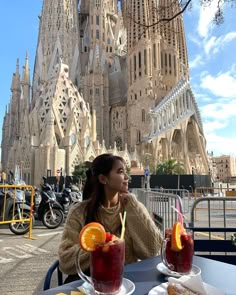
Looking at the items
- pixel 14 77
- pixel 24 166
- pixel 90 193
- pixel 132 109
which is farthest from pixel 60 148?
pixel 90 193

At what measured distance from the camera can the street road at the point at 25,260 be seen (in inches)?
143

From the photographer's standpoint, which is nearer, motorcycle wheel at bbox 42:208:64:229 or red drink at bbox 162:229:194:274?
red drink at bbox 162:229:194:274

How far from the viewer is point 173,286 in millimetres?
1152

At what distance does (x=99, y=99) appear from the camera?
157 feet

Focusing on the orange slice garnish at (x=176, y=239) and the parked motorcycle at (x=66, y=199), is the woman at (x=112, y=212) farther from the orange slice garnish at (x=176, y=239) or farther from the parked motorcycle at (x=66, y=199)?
the parked motorcycle at (x=66, y=199)

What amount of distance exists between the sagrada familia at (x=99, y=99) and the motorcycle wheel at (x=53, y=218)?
2820 cm

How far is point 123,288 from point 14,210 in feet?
21.1

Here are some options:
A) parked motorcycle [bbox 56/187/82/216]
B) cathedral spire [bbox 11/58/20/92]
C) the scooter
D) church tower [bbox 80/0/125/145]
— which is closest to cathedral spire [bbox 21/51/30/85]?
cathedral spire [bbox 11/58/20/92]

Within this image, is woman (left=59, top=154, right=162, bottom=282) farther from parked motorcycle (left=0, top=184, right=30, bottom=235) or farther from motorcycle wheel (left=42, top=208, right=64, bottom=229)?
motorcycle wheel (left=42, top=208, right=64, bottom=229)

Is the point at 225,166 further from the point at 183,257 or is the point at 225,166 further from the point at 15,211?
the point at 183,257

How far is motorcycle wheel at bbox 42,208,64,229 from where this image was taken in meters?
7.87

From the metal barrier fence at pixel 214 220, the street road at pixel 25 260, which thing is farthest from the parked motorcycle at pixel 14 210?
Answer: the metal barrier fence at pixel 214 220

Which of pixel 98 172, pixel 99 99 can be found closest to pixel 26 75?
pixel 99 99

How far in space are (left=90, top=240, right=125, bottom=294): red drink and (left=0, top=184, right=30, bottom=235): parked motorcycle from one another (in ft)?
20.5
